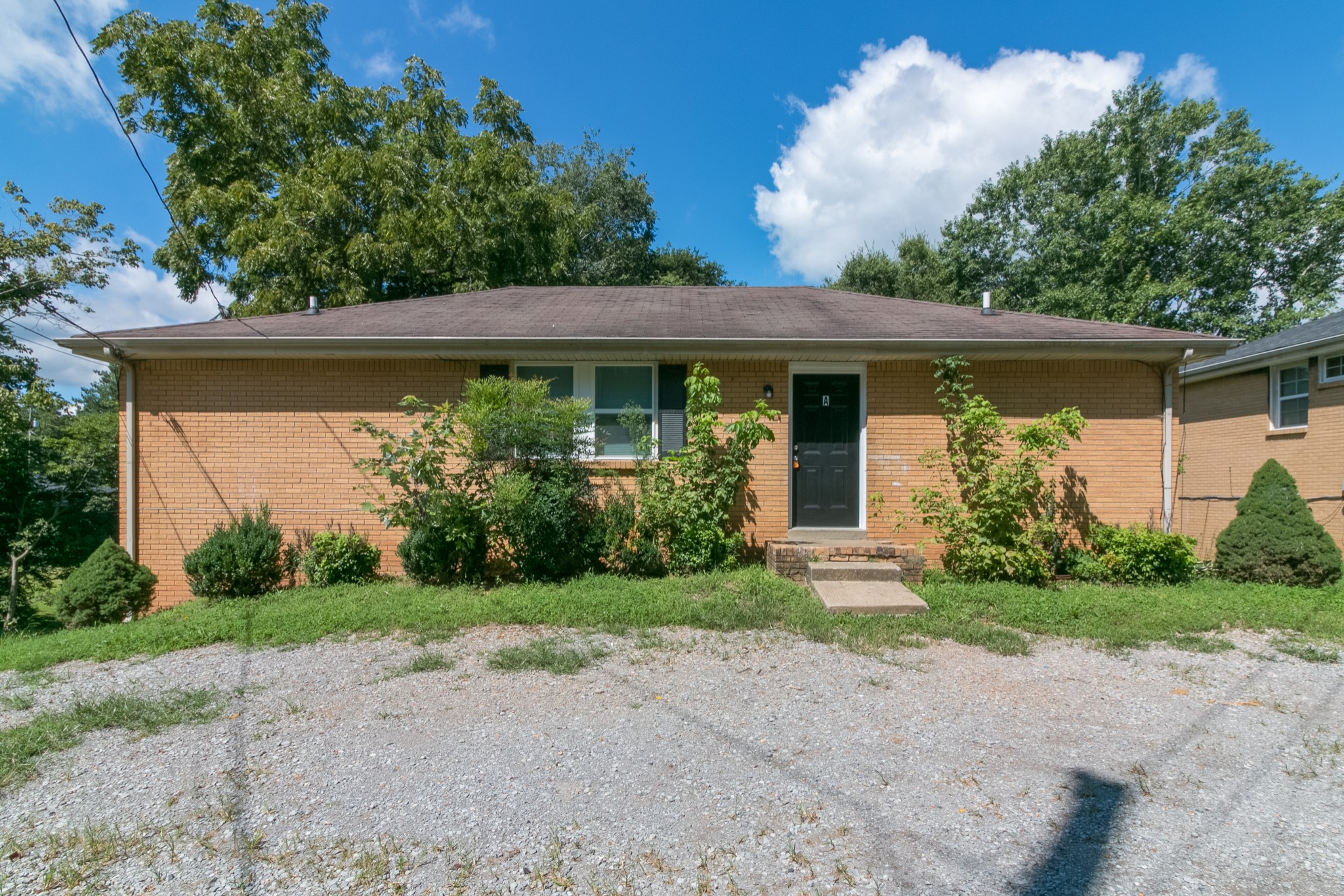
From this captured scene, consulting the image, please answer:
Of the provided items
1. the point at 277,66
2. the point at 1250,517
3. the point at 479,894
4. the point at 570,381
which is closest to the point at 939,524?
the point at 1250,517

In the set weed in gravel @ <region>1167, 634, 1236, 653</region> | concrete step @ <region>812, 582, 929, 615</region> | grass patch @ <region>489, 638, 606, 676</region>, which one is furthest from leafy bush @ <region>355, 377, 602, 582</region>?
weed in gravel @ <region>1167, 634, 1236, 653</region>

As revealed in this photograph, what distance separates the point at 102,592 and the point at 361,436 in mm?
3168

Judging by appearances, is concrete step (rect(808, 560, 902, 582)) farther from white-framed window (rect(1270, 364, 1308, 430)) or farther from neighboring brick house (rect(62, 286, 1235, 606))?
white-framed window (rect(1270, 364, 1308, 430))

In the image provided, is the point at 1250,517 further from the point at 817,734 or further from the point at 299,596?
the point at 299,596

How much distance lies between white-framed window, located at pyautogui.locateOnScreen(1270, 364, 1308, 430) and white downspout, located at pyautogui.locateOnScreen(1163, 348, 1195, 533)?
5738 mm

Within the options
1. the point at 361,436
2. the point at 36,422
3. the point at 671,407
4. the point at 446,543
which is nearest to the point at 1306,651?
the point at 671,407

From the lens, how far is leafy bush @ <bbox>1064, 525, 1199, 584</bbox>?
7.35m

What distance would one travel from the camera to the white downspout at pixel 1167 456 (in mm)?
7902

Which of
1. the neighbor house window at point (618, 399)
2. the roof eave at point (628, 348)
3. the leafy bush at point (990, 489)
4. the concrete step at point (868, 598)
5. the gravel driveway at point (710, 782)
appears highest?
the roof eave at point (628, 348)

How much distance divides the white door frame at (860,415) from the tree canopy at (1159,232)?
18050 mm

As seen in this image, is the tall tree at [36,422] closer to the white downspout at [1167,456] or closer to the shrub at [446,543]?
the shrub at [446,543]

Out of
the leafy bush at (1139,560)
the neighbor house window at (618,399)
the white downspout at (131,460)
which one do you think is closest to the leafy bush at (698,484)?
the neighbor house window at (618,399)

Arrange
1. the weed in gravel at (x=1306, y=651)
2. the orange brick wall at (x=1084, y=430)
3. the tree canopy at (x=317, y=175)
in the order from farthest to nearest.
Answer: the tree canopy at (x=317, y=175), the orange brick wall at (x=1084, y=430), the weed in gravel at (x=1306, y=651)

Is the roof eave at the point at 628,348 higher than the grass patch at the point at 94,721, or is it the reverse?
the roof eave at the point at 628,348
